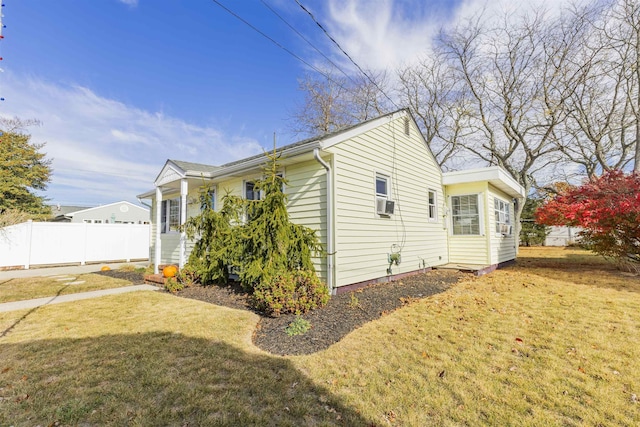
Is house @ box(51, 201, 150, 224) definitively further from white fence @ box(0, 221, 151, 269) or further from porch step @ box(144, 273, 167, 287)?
porch step @ box(144, 273, 167, 287)

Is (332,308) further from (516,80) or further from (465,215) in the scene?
(516,80)

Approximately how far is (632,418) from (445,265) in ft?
28.9

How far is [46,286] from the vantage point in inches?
329

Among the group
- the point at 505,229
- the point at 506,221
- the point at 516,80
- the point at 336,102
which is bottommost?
the point at 505,229

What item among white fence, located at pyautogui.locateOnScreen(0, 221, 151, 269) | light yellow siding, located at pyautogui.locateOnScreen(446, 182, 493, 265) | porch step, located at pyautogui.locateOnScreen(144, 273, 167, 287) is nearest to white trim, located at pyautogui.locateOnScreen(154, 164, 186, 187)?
porch step, located at pyautogui.locateOnScreen(144, 273, 167, 287)

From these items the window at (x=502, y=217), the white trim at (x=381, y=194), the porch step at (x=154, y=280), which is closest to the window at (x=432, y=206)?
the window at (x=502, y=217)

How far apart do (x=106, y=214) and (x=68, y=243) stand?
67.3 ft

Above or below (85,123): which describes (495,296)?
below

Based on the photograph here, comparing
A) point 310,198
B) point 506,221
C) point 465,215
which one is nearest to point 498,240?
point 465,215

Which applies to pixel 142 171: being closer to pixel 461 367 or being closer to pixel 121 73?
pixel 121 73

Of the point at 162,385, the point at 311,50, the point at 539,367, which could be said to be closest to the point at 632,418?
the point at 539,367

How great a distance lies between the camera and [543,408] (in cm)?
250

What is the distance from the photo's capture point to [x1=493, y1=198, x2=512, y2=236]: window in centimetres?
1160

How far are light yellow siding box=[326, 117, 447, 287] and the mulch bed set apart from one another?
0.63 m
